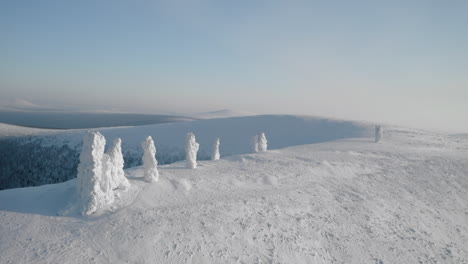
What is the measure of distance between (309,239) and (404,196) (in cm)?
1198

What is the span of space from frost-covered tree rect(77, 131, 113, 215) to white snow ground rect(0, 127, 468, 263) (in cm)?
62

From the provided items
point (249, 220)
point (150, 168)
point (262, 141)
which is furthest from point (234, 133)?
point (249, 220)

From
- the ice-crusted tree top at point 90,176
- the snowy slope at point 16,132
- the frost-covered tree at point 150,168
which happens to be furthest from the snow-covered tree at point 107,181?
the snowy slope at point 16,132

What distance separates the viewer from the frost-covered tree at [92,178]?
13.4m

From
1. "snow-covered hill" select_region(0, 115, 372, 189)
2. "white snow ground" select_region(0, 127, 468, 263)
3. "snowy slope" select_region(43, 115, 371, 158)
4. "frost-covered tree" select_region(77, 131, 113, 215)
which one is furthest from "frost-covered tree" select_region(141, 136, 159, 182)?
"snowy slope" select_region(43, 115, 371, 158)

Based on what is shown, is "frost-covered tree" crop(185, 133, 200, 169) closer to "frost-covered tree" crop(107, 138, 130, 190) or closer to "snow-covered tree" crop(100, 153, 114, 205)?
"frost-covered tree" crop(107, 138, 130, 190)

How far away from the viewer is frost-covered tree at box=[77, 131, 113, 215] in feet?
43.8

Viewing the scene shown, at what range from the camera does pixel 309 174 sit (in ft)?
77.4

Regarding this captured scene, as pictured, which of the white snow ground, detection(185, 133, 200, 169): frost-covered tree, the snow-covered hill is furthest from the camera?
the snow-covered hill

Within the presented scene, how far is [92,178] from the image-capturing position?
1362cm

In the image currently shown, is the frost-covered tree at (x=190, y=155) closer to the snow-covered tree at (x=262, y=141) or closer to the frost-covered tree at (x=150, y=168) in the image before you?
the frost-covered tree at (x=150, y=168)

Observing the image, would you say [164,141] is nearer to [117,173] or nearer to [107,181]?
[117,173]

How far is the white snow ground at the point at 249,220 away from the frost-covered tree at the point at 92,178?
62 cm

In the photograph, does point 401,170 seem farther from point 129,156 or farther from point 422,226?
point 129,156
